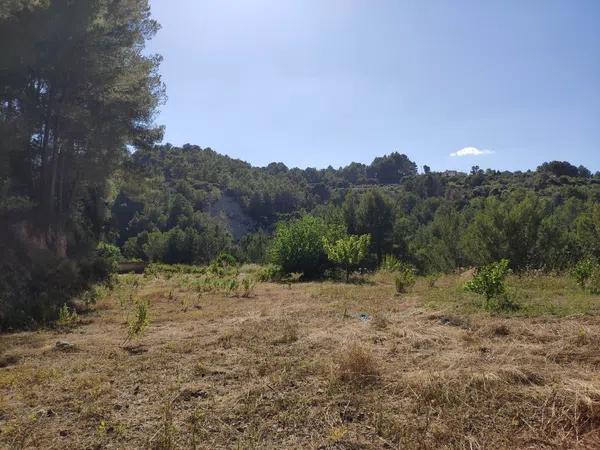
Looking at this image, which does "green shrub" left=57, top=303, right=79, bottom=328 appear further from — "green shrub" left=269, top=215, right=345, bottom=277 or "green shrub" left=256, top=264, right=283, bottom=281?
"green shrub" left=269, top=215, right=345, bottom=277

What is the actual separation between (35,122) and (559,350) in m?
13.3

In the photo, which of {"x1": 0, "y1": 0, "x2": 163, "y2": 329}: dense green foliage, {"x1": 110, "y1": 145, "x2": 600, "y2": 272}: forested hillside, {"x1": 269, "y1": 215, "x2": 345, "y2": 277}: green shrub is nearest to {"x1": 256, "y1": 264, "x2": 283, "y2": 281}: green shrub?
{"x1": 269, "y1": 215, "x2": 345, "y2": 277}: green shrub

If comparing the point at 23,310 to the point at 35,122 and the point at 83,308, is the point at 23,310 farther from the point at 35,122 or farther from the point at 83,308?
the point at 35,122

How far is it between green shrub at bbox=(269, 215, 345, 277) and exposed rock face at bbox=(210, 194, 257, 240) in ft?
213

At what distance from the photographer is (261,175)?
4220 inches

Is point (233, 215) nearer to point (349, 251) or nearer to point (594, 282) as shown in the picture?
point (349, 251)

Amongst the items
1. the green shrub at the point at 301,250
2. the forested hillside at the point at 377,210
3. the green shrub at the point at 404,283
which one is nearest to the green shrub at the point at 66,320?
the green shrub at the point at 404,283

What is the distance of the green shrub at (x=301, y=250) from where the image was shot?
18734 mm

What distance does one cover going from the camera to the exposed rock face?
84.9 meters

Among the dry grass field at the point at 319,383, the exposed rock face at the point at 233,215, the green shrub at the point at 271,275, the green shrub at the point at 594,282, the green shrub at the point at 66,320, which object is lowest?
the green shrub at the point at 271,275

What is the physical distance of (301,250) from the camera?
18781 mm

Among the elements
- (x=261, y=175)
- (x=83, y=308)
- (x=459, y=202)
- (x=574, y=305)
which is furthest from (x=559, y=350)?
(x=261, y=175)

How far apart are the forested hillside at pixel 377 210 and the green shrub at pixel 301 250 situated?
18.7ft

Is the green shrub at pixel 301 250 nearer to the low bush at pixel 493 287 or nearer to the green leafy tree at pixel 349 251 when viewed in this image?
the green leafy tree at pixel 349 251
